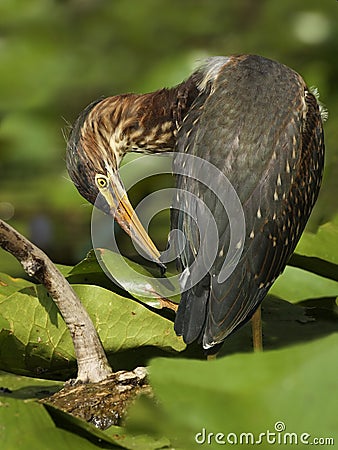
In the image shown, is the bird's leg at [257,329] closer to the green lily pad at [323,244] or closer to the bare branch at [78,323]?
the green lily pad at [323,244]

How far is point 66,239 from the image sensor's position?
3.64 meters

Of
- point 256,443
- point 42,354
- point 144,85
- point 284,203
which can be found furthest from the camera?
point 144,85

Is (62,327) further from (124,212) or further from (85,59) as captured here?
(85,59)

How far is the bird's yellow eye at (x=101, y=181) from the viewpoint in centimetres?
265

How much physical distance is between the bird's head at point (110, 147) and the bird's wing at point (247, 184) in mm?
354

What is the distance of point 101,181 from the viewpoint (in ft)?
8.70

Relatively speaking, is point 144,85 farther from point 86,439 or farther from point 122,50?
point 86,439

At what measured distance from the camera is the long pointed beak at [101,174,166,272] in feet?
8.23

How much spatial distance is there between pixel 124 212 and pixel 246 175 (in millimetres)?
585

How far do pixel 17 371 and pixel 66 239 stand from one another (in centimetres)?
172

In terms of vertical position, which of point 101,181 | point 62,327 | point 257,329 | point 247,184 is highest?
point 247,184

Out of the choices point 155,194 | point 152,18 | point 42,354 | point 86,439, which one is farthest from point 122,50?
point 86,439

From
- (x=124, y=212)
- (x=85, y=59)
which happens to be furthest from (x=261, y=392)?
(x=85, y=59)

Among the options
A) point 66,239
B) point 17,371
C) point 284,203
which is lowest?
point 66,239
